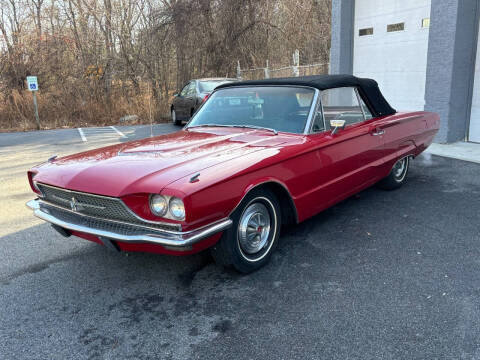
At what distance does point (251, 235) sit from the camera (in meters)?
3.41

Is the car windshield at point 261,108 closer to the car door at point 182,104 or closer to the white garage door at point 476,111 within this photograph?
the white garage door at point 476,111

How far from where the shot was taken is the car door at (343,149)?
12.9 feet

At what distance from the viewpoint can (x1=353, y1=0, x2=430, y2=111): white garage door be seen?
9.24 meters

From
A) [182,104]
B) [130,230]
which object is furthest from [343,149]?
[182,104]

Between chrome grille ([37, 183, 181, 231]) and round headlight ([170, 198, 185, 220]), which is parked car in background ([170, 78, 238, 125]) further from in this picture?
round headlight ([170, 198, 185, 220])

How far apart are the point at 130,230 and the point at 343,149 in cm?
229

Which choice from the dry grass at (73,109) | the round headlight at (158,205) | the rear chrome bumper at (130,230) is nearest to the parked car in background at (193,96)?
the dry grass at (73,109)

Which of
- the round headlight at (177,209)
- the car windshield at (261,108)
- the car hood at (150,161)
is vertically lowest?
the round headlight at (177,209)

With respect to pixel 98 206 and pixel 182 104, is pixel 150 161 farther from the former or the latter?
pixel 182 104

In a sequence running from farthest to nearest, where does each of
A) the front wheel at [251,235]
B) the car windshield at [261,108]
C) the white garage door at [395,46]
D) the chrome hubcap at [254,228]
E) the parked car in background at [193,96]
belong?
the parked car in background at [193,96], the white garage door at [395,46], the car windshield at [261,108], the chrome hubcap at [254,228], the front wheel at [251,235]

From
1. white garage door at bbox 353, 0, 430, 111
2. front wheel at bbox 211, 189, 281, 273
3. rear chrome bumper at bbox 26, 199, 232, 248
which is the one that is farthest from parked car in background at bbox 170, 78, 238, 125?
rear chrome bumper at bbox 26, 199, 232, 248

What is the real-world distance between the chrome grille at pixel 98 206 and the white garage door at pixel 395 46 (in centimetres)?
826

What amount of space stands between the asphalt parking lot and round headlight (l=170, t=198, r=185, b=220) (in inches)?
27.2

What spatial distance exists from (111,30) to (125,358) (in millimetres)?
18581
